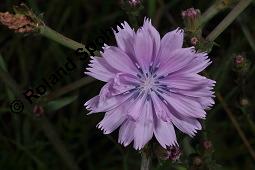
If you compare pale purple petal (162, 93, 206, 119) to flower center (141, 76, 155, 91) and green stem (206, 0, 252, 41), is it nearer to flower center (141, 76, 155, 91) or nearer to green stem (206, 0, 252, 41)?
flower center (141, 76, 155, 91)

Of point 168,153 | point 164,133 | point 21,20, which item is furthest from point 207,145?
point 21,20

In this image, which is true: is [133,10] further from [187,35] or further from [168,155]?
[168,155]

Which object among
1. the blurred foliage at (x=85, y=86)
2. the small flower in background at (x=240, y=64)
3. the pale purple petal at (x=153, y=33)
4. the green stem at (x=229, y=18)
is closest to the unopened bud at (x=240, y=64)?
the small flower in background at (x=240, y=64)

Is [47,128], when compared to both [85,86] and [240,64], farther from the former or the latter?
[240,64]

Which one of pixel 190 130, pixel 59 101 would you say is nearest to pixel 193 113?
pixel 190 130

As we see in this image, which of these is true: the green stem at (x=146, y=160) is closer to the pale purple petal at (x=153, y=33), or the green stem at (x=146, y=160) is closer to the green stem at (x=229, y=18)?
the pale purple petal at (x=153, y=33)
